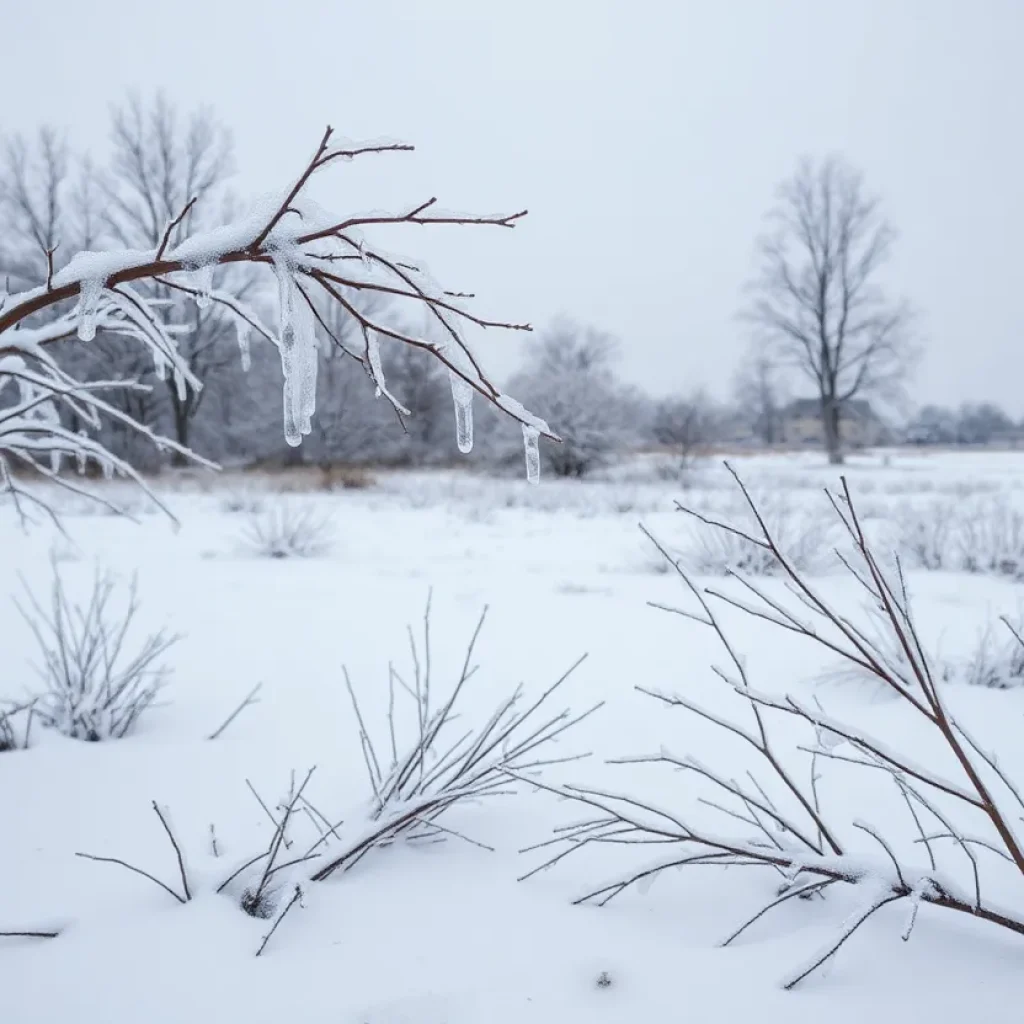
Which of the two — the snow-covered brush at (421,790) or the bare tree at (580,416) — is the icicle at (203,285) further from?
the bare tree at (580,416)

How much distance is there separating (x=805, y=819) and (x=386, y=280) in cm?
150

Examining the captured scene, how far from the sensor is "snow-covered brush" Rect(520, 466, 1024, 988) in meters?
1.07

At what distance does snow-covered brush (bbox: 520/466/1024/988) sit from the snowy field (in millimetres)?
41

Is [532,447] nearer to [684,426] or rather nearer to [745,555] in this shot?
[745,555]

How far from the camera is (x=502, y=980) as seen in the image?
1.10 metres

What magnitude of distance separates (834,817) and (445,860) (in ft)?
2.96

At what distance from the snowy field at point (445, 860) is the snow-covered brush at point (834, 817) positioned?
41 millimetres


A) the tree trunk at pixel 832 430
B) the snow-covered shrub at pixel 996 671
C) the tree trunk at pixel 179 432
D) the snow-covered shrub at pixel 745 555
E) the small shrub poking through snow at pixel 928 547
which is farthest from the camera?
the tree trunk at pixel 832 430

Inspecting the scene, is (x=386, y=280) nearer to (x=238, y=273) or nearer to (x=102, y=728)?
(x=102, y=728)

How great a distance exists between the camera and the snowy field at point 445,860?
41.5 inches

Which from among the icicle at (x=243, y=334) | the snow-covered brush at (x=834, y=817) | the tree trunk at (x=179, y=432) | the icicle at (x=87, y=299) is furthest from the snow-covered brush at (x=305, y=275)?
the tree trunk at (x=179, y=432)

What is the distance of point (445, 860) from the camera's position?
1473 mm

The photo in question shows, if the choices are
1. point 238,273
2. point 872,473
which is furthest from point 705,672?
point 238,273

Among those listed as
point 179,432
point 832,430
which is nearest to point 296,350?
point 179,432
